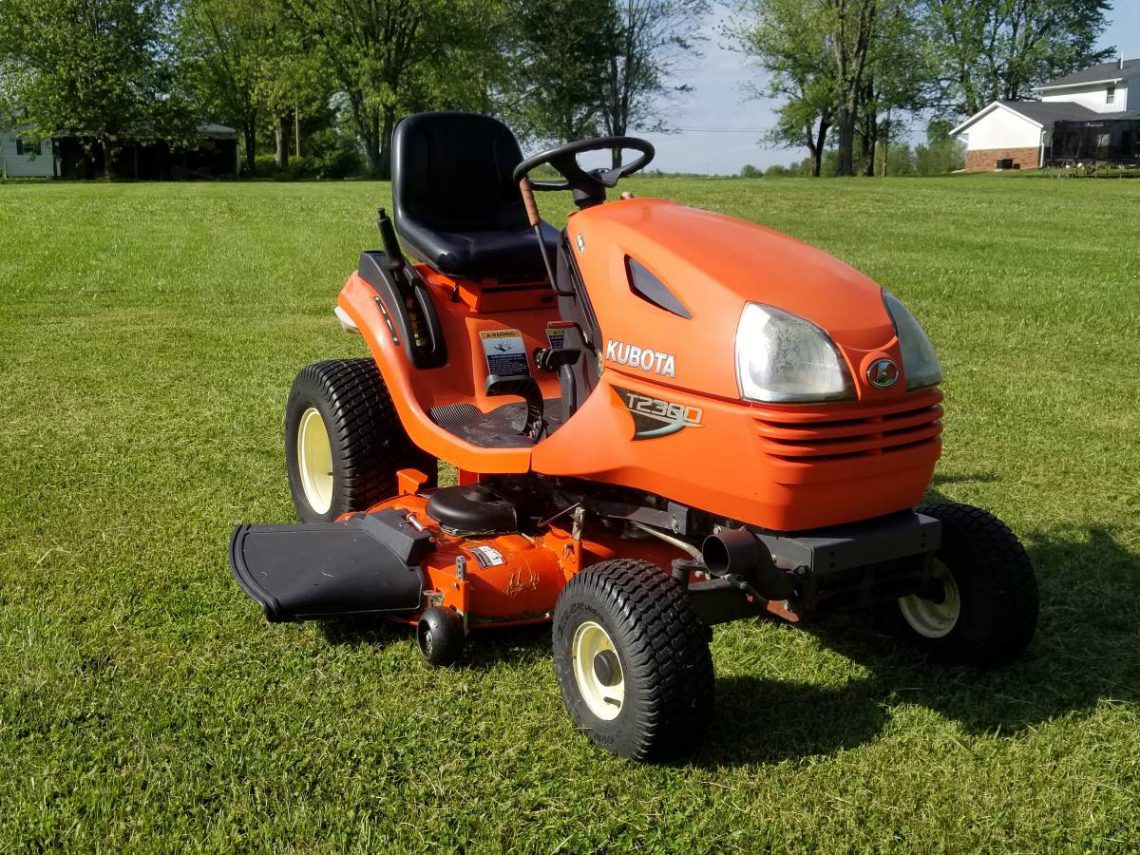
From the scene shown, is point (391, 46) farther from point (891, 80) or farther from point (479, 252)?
point (479, 252)

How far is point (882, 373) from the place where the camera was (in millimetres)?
2523

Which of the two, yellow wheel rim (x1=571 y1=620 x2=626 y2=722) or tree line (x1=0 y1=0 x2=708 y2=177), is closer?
yellow wheel rim (x1=571 y1=620 x2=626 y2=722)

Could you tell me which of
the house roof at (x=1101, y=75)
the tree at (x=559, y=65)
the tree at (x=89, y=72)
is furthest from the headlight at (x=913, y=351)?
the house roof at (x=1101, y=75)

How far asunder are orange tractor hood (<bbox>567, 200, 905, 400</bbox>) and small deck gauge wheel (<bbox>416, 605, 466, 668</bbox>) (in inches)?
32.2

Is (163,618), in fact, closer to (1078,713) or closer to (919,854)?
(919,854)

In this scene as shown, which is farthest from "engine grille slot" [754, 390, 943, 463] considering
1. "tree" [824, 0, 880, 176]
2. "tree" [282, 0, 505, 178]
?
"tree" [824, 0, 880, 176]

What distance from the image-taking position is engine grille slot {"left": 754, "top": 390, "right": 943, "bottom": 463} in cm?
246

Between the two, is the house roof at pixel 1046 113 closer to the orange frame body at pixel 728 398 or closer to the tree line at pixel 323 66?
the tree line at pixel 323 66

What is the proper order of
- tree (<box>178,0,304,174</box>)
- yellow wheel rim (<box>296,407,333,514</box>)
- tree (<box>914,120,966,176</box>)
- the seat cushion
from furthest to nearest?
tree (<box>914,120,966,176</box>) < tree (<box>178,0,304,174</box>) < yellow wheel rim (<box>296,407,333,514</box>) < the seat cushion

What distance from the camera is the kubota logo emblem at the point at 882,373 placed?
251 centimetres

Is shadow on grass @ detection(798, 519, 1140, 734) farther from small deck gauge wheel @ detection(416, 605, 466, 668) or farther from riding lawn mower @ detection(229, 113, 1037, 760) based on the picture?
small deck gauge wheel @ detection(416, 605, 466, 668)

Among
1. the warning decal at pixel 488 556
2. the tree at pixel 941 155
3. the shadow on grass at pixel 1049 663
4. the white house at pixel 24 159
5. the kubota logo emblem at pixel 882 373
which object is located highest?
the tree at pixel 941 155

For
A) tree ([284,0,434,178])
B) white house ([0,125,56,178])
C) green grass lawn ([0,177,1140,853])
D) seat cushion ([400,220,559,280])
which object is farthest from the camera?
white house ([0,125,56,178])

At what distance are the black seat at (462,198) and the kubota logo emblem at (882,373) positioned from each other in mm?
1528
